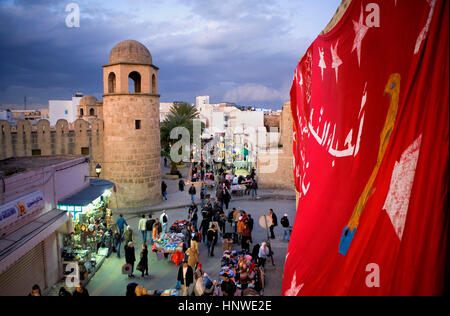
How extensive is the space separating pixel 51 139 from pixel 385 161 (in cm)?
1718

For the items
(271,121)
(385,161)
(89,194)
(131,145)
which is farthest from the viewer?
(271,121)

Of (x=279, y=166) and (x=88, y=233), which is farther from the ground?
(x=279, y=166)

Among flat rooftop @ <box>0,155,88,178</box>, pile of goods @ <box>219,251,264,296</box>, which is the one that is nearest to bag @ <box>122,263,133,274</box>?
pile of goods @ <box>219,251,264,296</box>

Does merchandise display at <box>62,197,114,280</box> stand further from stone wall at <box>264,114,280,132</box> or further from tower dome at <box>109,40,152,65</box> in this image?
stone wall at <box>264,114,280,132</box>

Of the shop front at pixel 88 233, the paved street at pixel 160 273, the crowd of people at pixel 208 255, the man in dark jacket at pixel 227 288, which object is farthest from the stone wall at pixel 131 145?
the man in dark jacket at pixel 227 288

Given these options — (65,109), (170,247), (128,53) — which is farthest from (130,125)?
(65,109)

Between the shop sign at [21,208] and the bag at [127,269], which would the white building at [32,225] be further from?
the bag at [127,269]

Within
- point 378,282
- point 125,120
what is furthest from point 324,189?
point 125,120

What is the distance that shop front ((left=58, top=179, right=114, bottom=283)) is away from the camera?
29.5ft

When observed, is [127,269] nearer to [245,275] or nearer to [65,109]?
[245,275]

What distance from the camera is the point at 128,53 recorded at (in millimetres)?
16297

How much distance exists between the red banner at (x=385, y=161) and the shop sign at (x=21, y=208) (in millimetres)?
5963

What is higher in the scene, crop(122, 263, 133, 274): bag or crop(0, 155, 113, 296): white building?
crop(0, 155, 113, 296): white building

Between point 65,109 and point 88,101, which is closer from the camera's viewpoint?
point 88,101
